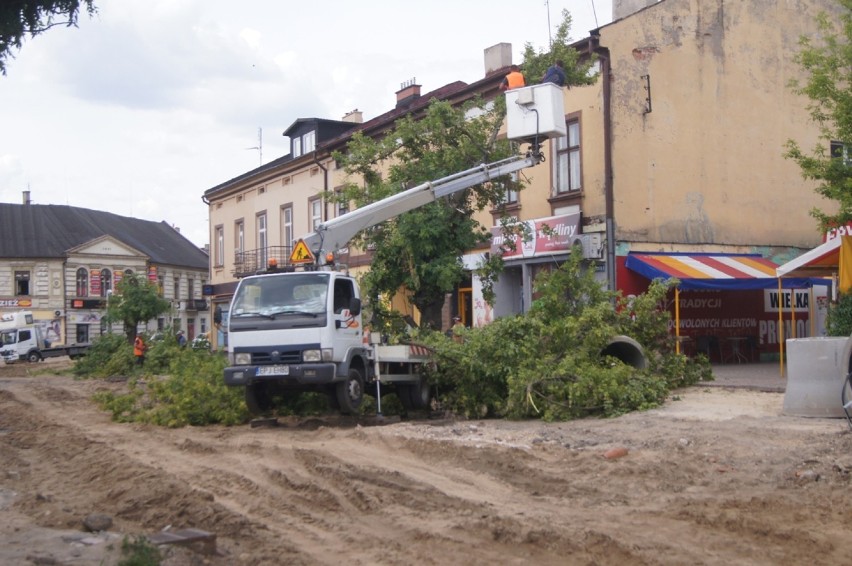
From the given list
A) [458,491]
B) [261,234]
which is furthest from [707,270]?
Result: [261,234]

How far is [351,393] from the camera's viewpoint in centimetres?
1430

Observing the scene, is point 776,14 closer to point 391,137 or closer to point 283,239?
point 391,137

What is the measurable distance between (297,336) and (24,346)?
130 ft

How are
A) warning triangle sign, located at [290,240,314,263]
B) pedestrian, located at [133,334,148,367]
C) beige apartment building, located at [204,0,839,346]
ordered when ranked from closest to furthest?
warning triangle sign, located at [290,240,314,263] → beige apartment building, located at [204,0,839,346] → pedestrian, located at [133,334,148,367]

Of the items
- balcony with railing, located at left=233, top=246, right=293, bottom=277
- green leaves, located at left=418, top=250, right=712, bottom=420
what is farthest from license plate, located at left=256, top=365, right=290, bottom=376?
balcony with railing, located at left=233, top=246, right=293, bottom=277

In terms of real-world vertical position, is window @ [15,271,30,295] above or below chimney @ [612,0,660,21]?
below

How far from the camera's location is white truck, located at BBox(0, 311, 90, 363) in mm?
47844

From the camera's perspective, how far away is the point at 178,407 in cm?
1495

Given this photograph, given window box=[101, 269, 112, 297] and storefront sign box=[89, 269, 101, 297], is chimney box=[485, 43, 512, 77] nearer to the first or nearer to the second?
storefront sign box=[89, 269, 101, 297]

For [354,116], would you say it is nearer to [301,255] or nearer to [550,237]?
[550,237]

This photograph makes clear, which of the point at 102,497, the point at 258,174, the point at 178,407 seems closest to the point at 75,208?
the point at 258,174

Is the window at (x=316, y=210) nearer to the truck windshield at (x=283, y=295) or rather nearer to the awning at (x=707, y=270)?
the awning at (x=707, y=270)

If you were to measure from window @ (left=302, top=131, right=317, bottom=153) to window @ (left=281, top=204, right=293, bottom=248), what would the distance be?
2608mm

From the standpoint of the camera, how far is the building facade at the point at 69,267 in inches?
2662
